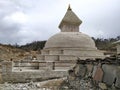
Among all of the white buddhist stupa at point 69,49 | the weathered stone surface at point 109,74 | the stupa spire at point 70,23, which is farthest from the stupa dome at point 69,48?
the weathered stone surface at point 109,74

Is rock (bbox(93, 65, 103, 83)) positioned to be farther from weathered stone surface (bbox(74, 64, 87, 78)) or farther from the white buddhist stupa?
the white buddhist stupa

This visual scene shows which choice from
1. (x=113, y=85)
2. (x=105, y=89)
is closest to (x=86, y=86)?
(x=105, y=89)

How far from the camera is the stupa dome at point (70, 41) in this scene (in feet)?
91.8

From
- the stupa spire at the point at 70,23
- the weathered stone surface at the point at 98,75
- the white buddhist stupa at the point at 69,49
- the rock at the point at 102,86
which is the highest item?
the stupa spire at the point at 70,23

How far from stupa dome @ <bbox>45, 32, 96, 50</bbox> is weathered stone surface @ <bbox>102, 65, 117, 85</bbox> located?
23.0m

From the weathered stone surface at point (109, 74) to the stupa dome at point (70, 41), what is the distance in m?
23.0

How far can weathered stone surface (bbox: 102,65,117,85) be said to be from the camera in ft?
14.4

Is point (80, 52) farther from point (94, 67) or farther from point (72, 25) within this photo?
point (94, 67)

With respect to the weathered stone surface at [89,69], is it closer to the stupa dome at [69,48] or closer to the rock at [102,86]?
the rock at [102,86]

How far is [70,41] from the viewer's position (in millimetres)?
28109

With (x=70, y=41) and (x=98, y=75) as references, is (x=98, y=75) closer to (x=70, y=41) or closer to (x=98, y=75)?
(x=98, y=75)

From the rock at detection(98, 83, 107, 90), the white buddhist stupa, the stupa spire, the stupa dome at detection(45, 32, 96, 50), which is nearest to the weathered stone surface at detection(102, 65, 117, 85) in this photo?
the rock at detection(98, 83, 107, 90)

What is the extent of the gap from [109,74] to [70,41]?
2354 centimetres

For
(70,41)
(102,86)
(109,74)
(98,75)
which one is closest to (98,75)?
(98,75)
